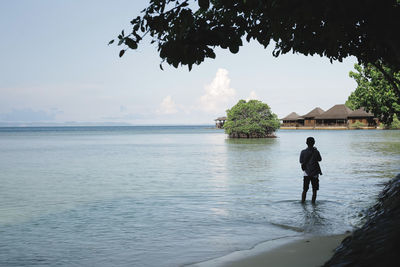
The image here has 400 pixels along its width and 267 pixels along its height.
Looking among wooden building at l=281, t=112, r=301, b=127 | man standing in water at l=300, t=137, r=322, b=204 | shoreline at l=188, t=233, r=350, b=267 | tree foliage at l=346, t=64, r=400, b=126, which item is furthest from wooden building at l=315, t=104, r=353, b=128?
shoreline at l=188, t=233, r=350, b=267

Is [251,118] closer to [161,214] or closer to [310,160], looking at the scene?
[310,160]

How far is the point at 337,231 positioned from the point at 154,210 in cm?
524

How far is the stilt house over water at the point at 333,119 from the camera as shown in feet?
339

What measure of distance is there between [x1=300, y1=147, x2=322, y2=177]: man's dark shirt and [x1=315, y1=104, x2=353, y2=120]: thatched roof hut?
326 feet

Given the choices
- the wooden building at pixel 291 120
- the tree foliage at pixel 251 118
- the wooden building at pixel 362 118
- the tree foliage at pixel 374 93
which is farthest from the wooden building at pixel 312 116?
the tree foliage at pixel 374 93

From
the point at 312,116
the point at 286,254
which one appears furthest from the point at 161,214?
the point at 312,116

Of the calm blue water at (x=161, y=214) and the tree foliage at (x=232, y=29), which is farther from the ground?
the tree foliage at (x=232, y=29)

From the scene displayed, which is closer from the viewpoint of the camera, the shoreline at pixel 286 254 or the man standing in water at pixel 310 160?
the shoreline at pixel 286 254

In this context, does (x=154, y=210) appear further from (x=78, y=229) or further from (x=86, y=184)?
(x=86, y=184)

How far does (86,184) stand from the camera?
18.5 meters

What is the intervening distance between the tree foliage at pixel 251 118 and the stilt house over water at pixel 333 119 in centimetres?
3683

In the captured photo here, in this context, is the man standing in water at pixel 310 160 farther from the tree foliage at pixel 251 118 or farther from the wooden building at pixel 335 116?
the wooden building at pixel 335 116

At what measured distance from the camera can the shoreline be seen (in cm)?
687

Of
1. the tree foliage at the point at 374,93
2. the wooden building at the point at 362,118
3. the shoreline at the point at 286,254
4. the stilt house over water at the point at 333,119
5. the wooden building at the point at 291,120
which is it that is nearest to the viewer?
the shoreline at the point at 286,254
